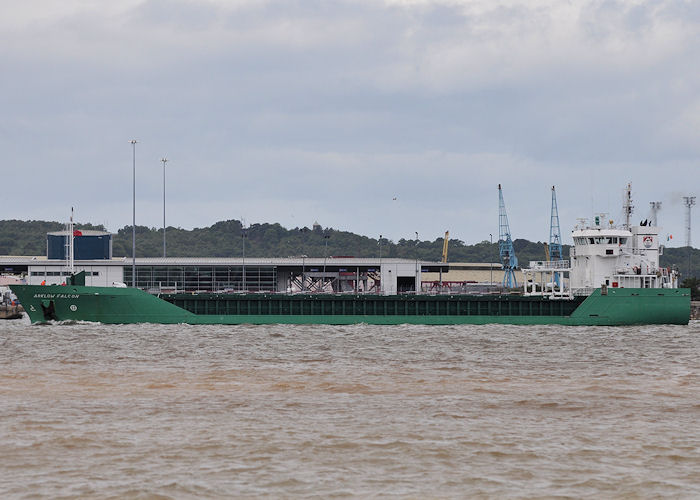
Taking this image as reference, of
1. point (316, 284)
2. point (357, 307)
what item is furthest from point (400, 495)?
point (316, 284)

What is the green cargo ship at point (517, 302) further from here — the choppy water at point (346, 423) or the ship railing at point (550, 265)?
the choppy water at point (346, 423)

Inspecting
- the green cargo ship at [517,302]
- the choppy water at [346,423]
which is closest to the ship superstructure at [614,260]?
the green cargo ship at [517,302]

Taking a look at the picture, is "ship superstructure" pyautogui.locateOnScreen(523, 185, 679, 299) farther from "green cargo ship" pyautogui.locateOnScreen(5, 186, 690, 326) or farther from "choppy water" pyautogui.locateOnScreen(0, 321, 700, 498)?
"choppy water" pyautogui.locateOnScreen(0, 321, 700, 498)

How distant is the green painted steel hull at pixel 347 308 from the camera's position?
76.1m

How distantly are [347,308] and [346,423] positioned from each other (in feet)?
185

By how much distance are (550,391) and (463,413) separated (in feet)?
22.9

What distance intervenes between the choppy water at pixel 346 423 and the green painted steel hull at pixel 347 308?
22.7 m

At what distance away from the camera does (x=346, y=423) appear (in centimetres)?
2802

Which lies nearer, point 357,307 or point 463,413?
point 463,413

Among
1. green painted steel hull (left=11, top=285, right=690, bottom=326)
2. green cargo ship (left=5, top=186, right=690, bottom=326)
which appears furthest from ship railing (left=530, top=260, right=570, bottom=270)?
green painted steel hull (left=11, top=285, right=690, bottom=326)

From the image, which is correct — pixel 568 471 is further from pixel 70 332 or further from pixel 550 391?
pixel 70 332

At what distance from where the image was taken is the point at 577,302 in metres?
83.2

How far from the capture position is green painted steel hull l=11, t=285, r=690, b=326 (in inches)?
2997

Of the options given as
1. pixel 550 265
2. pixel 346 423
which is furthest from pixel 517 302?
pixel 346 423
